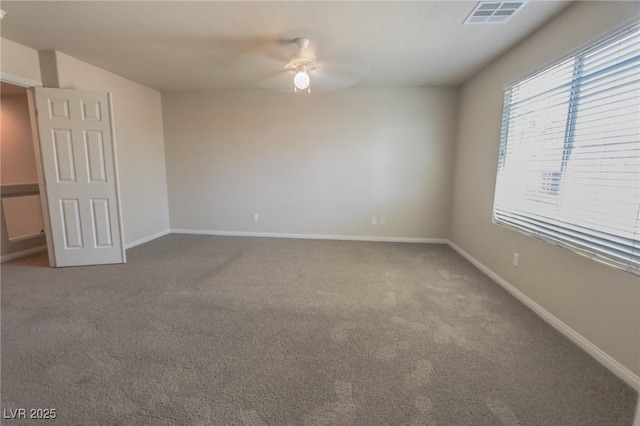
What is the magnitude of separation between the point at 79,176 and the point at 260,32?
282 centimetres

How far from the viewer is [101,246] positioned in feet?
11.5

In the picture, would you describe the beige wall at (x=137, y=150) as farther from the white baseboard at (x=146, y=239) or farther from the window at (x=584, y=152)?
the window at (x=584, y=152)

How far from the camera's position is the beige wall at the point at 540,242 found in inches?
67.2

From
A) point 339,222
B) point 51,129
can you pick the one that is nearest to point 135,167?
point 51,129

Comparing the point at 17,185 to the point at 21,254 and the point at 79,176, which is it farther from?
the point at 79,176

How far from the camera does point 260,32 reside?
8.33 ft

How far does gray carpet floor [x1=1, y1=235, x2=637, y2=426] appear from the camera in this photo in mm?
1444

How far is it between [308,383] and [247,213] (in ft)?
12.2

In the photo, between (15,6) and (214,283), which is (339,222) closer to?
(214,283)

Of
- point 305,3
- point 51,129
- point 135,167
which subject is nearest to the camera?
point 305,3

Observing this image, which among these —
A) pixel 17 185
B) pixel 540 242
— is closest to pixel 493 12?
pixel 540 242

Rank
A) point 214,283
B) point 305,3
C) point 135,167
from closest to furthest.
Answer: point 305,3
point 214,283
point 135,167

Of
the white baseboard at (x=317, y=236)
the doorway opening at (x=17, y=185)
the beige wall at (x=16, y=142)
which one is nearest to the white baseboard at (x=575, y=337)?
the white baseboard at (x=317, y=236)

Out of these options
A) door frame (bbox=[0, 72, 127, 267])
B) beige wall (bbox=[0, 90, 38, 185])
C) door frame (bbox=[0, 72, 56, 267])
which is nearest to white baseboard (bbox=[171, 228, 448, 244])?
door frame (bbox=[0, 72, 127, 267])
